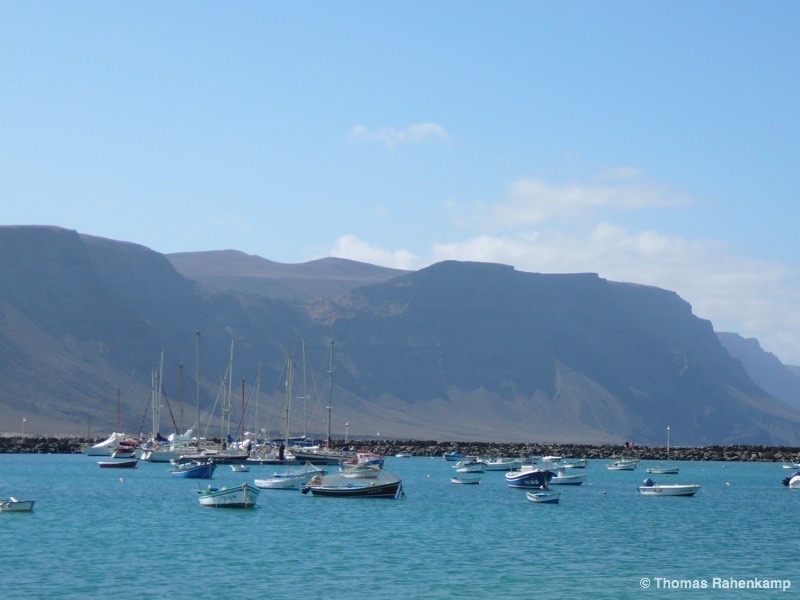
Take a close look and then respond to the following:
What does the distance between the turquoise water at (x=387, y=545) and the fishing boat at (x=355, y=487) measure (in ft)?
2.08

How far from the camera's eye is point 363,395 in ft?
655

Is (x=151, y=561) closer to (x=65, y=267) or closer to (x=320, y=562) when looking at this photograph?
(x=320, y=562)

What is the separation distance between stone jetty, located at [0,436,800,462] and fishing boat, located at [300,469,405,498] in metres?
60.8

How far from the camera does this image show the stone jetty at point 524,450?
11979 centimetres

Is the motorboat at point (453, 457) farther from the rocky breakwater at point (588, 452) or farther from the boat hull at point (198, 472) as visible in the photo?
the boat hull at point (198, 472)

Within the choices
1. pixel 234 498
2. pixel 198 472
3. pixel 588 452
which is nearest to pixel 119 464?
pixel 198 472

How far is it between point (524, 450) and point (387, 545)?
92.5 m

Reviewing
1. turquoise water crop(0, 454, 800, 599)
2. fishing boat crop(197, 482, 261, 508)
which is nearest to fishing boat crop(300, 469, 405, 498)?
turquoise water crop(0, 454, 800, 599)

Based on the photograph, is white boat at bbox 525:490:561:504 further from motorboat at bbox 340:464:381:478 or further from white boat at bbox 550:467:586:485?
white boat at bbox 550:467:586:485

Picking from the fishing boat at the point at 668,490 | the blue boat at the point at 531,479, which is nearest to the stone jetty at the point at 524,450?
the blue boat at the point at 531,479

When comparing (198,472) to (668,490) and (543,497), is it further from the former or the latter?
(668,490)

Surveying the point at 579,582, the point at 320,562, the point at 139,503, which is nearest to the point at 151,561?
Answer: the point at 320,562

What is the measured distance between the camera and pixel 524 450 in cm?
13138

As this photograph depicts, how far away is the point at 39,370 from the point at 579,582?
136844 millimetres
